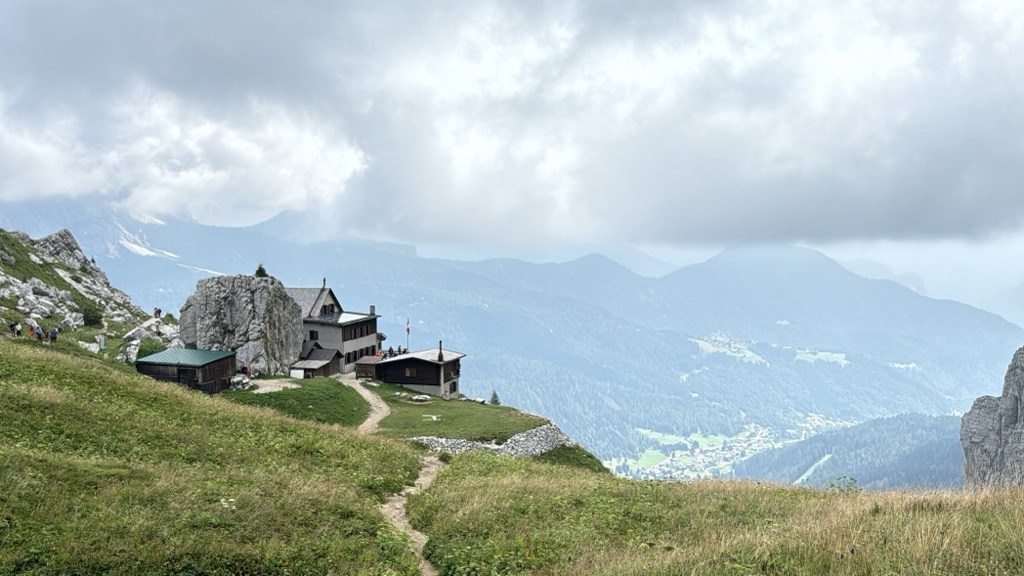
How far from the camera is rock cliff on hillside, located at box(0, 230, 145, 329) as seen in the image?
75938 millimetres

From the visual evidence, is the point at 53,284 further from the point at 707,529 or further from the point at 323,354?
the point at 707,529

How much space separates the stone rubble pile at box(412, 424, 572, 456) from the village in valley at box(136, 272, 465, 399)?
2322 cm

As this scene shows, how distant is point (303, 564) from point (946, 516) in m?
16.1

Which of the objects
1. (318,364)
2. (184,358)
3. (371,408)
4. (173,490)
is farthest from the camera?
(318,364)

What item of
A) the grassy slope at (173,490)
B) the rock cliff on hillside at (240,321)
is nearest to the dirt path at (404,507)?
the grassy slope at (173,490)

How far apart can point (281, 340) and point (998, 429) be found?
10538cm

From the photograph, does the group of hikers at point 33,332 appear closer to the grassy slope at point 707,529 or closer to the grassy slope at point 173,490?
the grassy slope at point 173,490

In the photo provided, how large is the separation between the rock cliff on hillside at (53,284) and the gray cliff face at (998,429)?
125m

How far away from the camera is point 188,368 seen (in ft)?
188

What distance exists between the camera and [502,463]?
3894cm

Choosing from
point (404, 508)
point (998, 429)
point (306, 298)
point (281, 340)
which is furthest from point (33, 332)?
point (998, 429)

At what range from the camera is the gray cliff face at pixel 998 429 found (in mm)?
97500

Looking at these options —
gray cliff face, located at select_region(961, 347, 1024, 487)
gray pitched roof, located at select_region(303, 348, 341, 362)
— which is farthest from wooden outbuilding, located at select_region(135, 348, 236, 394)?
gray cliff face, located at select_region(961, 347, 1024, 487)

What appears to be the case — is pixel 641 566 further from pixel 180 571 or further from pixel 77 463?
pixel 77 463
